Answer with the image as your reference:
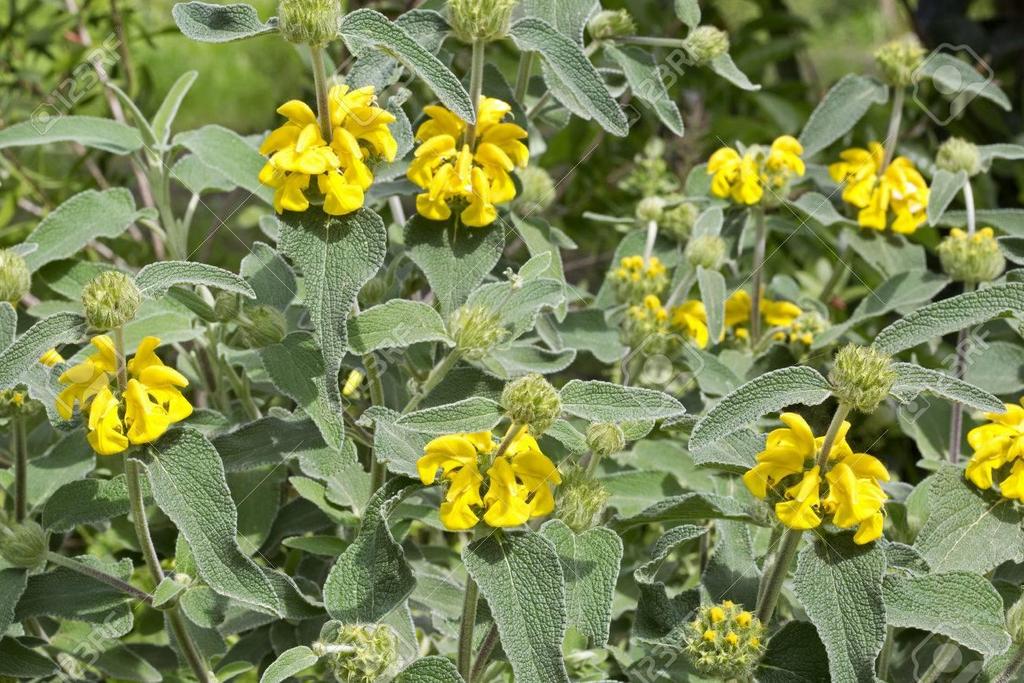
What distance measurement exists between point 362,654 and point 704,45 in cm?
93

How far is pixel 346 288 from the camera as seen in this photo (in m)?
1.09

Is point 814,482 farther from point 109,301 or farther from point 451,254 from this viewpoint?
point 109,301

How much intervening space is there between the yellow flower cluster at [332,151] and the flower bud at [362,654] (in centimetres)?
40

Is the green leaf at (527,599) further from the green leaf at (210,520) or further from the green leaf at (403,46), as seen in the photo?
the green leaf at (403,46)

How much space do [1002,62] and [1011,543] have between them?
2.09 m

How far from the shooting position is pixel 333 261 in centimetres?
111

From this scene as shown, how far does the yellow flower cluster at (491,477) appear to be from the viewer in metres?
1.02

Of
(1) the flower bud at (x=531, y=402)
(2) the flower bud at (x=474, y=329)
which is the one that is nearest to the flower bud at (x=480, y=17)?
(2) the flower bud at (x=474, y=329)

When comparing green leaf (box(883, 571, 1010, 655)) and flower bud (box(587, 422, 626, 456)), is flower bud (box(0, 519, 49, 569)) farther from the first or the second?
green leaf (box(883, 571, 1010, 655))

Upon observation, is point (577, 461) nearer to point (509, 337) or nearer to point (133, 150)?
point (509, 337)

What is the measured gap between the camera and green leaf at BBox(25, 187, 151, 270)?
4.69 ft

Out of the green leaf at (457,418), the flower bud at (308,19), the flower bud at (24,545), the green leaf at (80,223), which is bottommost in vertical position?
the flower bud at (24,545)

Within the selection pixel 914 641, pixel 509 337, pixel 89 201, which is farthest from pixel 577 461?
pixel 89 201

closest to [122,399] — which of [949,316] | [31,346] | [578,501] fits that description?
[31,346]
